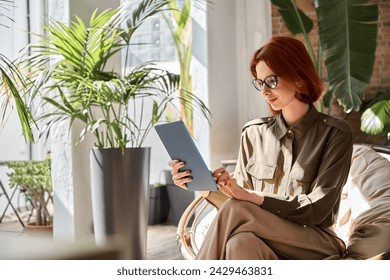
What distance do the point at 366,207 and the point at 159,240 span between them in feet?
6.91

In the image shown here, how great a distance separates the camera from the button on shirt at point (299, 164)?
65.4 inches

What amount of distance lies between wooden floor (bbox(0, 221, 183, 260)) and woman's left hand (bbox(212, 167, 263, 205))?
1.48 metres

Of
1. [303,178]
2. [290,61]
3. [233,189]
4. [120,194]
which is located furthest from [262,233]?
[120,194]

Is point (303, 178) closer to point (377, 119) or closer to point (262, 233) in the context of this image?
point (262, 233)

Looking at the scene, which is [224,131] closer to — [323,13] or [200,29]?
[200,29]

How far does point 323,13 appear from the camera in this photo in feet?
11.6

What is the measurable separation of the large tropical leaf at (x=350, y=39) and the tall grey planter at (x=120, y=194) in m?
1.50

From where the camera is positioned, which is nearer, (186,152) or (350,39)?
(186,152)

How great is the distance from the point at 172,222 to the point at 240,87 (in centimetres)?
126

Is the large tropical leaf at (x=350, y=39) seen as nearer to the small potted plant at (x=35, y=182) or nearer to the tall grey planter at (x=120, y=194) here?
the tall grey planter at (x=120, y=194)

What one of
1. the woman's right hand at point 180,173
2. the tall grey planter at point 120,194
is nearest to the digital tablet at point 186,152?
the woman's right hand at point 180,173

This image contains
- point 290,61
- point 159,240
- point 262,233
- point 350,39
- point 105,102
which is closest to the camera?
point 262,233

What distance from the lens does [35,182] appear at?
371 cm

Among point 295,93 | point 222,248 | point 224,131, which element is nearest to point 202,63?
point 224,131
